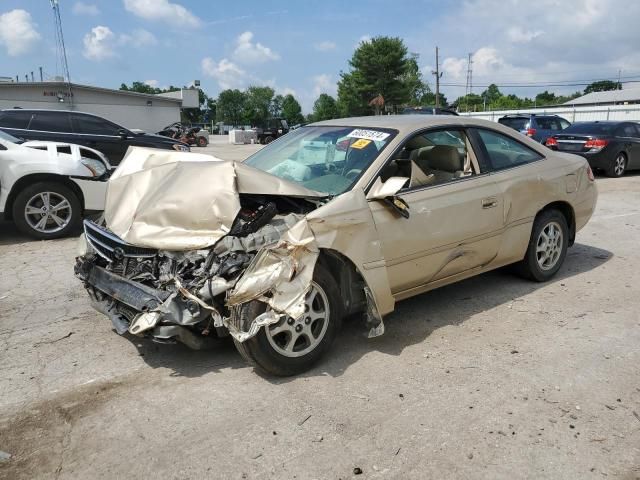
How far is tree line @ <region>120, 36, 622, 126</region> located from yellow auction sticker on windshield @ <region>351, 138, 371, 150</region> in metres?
10.4

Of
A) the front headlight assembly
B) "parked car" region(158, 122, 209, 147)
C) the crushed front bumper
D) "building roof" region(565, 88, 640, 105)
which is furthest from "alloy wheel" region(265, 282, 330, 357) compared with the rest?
"building roof" region(565, 88, 640, 105)

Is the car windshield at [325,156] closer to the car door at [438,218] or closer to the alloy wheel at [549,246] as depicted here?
the car door at [438,218]

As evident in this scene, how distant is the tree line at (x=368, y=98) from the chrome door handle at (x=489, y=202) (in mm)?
10246

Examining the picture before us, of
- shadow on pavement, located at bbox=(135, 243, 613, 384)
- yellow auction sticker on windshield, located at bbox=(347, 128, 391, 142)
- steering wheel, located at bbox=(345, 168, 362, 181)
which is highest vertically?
yellow auction sticker on windshield, located at bbox=(347, 128, 391, 142)

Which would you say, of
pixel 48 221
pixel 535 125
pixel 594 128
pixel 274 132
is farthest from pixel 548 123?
pixel 274 132

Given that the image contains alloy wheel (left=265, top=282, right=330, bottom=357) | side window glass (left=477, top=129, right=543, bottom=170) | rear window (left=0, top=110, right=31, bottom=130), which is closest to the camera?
alloy wheel (left=265, top=282, right=330, bottom=357)

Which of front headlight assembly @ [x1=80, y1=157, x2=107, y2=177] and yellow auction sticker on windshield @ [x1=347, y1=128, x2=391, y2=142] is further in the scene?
front headlight assembly @ [x1=80, y1=157, x2=107, y2=177]

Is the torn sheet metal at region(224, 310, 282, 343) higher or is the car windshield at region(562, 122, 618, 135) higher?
the car windshield at region(562, 122, 618, 135)

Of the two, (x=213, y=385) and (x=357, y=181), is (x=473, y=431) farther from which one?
(x=357, y=181)

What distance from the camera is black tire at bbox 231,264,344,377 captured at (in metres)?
3.08

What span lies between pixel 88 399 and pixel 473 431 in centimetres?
224

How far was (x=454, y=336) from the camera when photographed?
159 inches

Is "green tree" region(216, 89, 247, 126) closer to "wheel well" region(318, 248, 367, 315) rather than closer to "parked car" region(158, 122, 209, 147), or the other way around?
"parked car" region(158, 122, 209, 147)

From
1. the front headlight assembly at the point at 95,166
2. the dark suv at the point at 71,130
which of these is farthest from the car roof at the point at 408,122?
the dark suv at the point at 71,130
